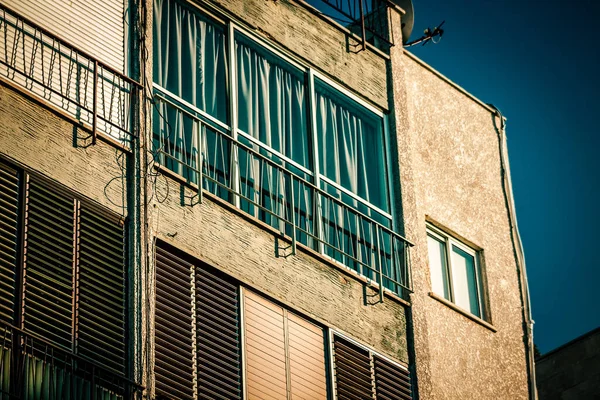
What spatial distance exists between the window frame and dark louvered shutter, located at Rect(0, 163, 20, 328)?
23.8ft

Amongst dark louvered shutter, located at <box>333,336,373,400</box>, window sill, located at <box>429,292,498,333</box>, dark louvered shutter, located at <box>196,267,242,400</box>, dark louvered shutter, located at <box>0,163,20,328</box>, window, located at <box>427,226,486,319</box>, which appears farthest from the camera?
window, located at <box>427,226,486,319</box>

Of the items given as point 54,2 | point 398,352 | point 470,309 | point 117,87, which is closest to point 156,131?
point 117,87

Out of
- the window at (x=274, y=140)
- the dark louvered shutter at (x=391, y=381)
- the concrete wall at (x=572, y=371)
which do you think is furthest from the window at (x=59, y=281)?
the concrete wall at (x=572, y=371)

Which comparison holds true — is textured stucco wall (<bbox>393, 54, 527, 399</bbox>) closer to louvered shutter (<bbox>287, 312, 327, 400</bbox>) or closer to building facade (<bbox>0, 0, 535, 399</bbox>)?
building facade (<bbox>0, 0, 535, 399</bbox>)

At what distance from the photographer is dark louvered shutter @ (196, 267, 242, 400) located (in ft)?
47.9

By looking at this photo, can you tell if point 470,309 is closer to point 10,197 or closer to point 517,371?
point 517,371

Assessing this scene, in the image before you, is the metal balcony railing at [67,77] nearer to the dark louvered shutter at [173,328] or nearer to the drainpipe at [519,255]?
the dark louvered shutter at [173,328]

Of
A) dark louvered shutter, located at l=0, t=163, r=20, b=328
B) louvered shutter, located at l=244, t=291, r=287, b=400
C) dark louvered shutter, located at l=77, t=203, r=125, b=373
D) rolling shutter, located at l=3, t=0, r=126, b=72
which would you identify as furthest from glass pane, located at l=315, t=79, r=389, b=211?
A: dark louvered shutter, located at l=0, t=163, r=20, b=328

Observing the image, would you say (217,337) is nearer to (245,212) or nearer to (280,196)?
(245,212)

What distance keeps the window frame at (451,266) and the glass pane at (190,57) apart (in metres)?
4.16

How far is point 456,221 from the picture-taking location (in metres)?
19.9

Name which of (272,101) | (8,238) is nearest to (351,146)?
(272,101)

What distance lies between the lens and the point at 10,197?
44.1 ft

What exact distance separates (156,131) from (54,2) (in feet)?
6.08
